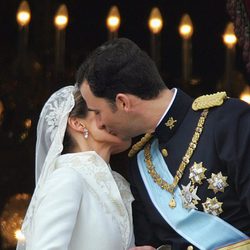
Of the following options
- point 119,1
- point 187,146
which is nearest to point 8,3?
point 119,1

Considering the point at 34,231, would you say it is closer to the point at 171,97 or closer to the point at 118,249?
the point at 118,249

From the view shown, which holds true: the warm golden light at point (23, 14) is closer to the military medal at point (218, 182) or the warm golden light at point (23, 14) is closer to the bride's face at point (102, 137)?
the bride's face at point (102, 137)

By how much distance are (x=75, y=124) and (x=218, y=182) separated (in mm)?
623

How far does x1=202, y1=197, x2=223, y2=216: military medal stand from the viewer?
9.67 feet

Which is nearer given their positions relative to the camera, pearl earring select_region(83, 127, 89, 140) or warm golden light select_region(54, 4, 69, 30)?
pearl earring select_region(83, 127, 89, 140)

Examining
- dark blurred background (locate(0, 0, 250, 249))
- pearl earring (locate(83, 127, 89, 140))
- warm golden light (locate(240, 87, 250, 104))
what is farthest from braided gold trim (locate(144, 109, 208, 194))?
warm golden light (locate(240, 87, 250, 104))

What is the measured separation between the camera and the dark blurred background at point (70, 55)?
194 inches

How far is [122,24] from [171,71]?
1.32 feet

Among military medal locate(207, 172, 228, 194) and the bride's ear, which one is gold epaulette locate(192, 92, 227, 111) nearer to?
military medal locate(207, 172, 228, 194)

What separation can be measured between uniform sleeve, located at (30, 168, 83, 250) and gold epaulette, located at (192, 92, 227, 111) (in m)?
0.43

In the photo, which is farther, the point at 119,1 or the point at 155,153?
the point at 119,1

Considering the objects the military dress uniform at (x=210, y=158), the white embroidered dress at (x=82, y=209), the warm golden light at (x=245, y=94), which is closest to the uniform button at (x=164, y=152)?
the military dress uniform at (x=210, y=158)

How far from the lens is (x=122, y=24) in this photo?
5.89 meters

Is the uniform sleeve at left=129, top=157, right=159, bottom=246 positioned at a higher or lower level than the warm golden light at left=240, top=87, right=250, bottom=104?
higher
